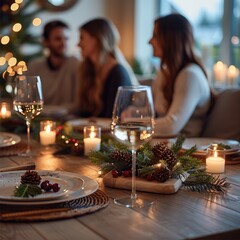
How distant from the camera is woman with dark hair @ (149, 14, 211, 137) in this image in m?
2.55

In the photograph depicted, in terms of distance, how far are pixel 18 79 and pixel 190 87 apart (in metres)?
1.08

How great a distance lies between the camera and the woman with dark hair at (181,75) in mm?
2551

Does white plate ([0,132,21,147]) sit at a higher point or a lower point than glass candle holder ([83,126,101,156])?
lower

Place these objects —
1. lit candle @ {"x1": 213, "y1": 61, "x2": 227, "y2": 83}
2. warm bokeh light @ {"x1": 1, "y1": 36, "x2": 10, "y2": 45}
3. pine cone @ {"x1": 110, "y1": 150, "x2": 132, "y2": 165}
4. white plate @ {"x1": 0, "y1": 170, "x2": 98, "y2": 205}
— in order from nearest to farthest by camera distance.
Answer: white plate @ {"x1": 0, "y1": 170, "x2": 98, "y2": 205}
pine cone @ {"x1": 110, "y1": 150, "x2": 132, "y2": 165}
lit candle @ {"x1": 213, "y1": 61, "x2": 227, "y2": 83}
warm bokeh light @ {"x1": 1, "y1": 36, "x2": 10, "y2": 45}

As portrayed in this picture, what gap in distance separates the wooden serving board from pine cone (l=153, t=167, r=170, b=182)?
0.04 ft

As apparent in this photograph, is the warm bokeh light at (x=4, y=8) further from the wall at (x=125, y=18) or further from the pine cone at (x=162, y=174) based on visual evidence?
the pine cone at (x=162, y=174)

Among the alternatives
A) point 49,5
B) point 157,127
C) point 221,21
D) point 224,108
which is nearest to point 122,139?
point 157,127

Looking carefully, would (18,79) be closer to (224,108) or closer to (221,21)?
(224,108)

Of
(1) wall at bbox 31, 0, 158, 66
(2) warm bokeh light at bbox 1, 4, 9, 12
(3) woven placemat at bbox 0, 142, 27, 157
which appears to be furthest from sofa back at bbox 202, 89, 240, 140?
(1) wall at bbox 31, 0, 158, 66

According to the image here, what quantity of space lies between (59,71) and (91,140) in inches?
91.6

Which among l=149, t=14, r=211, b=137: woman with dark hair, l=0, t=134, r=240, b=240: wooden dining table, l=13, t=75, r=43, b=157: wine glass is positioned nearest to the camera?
l=0, t=134, r=240, b=240: wooden dining table

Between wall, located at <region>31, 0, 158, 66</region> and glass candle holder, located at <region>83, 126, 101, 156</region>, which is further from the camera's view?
wall, located at <region>31, 0, 158, 66</region>

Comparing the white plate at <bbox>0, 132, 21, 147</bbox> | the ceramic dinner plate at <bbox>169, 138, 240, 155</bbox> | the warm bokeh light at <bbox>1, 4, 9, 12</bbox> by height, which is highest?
the warm bokeh light at <bbox>1, 4, 9, 12</bbox>

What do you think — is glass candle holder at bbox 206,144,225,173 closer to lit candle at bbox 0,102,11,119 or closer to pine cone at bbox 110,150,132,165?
pine cone at bbox 110,150,132,165
